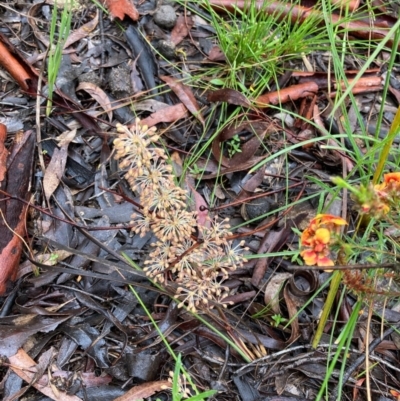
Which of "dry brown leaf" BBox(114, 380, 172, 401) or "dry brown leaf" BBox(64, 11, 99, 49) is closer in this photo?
"dry brown leaf" BBox(114, 380, 172, 401)

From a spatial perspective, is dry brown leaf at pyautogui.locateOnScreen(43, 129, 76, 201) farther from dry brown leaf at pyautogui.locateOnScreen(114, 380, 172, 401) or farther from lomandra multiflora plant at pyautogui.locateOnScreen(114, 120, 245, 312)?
dry brown leaf at pyautogui.locateOnScreen(114, 380, 172, 401)

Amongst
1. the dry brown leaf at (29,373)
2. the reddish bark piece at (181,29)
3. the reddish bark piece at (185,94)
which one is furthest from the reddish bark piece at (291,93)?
the dry brown leaf at (29,373)

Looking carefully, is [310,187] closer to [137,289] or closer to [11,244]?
[137,289]

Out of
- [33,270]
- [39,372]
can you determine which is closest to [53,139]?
[33,270]

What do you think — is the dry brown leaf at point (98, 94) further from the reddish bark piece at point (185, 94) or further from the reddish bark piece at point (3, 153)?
the reddish bark piece at point (3, 153)

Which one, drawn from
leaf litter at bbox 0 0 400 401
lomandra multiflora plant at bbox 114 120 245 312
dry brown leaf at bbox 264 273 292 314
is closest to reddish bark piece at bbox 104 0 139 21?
leaf litter at bbox 0 0 400 401

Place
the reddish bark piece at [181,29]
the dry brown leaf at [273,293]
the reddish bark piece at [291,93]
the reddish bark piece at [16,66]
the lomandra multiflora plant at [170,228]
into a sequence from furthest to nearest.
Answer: the reddish bark piece at [181,29], the reddish bark piece at [291,93], the reddish bark piece at [16,66], the dry brown leaf at [273,293], the lomandra multiflora plant at [170,228]

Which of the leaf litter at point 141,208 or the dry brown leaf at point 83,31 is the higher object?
the dry brown leaf at point 83,31
